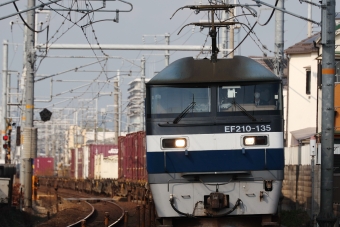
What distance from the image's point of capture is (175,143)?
13766 mm

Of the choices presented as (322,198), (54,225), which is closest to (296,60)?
(54,225)

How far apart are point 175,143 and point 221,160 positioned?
864 millimetres

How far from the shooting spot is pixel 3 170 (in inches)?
1119

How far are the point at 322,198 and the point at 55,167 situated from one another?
96754 mm

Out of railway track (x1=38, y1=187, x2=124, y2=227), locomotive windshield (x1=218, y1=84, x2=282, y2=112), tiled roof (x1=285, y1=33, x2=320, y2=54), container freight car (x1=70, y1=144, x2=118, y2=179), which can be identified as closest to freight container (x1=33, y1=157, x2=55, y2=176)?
container freight car (x1=70, y1=144, x2=118, y2=179)

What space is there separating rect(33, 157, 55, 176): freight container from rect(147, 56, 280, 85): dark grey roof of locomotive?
92250mm

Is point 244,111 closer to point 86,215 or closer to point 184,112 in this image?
point 184,112

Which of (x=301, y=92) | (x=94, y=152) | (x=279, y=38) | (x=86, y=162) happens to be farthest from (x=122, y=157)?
(x=86, y=162)

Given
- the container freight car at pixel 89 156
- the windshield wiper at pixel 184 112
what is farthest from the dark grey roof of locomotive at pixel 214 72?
the container freight car at pixel 89 156

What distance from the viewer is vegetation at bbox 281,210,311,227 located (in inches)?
816

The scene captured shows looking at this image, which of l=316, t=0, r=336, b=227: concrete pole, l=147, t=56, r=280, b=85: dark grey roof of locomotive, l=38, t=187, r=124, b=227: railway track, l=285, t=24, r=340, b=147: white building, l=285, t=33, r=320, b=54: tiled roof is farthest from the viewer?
l=285, t=24, r=340, b=147: white building

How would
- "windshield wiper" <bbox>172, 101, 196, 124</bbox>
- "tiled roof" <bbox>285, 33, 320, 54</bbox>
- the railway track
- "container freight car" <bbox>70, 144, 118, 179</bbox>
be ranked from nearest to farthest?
1. "windshield wiper" <bbox>172, 101, 196, 124</bbox>
2. the railway track
3. "tiled roof" <bbox>285, 33, 320, 54</bbox>
4. "container freight car" <bbox>70, 144, 118, 179</bbox>

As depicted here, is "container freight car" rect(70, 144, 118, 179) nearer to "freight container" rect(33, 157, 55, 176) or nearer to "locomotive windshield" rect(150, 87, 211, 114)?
"freight container" rect(33, 157, 55, 176)

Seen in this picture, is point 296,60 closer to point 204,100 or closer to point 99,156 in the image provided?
point 204,100
